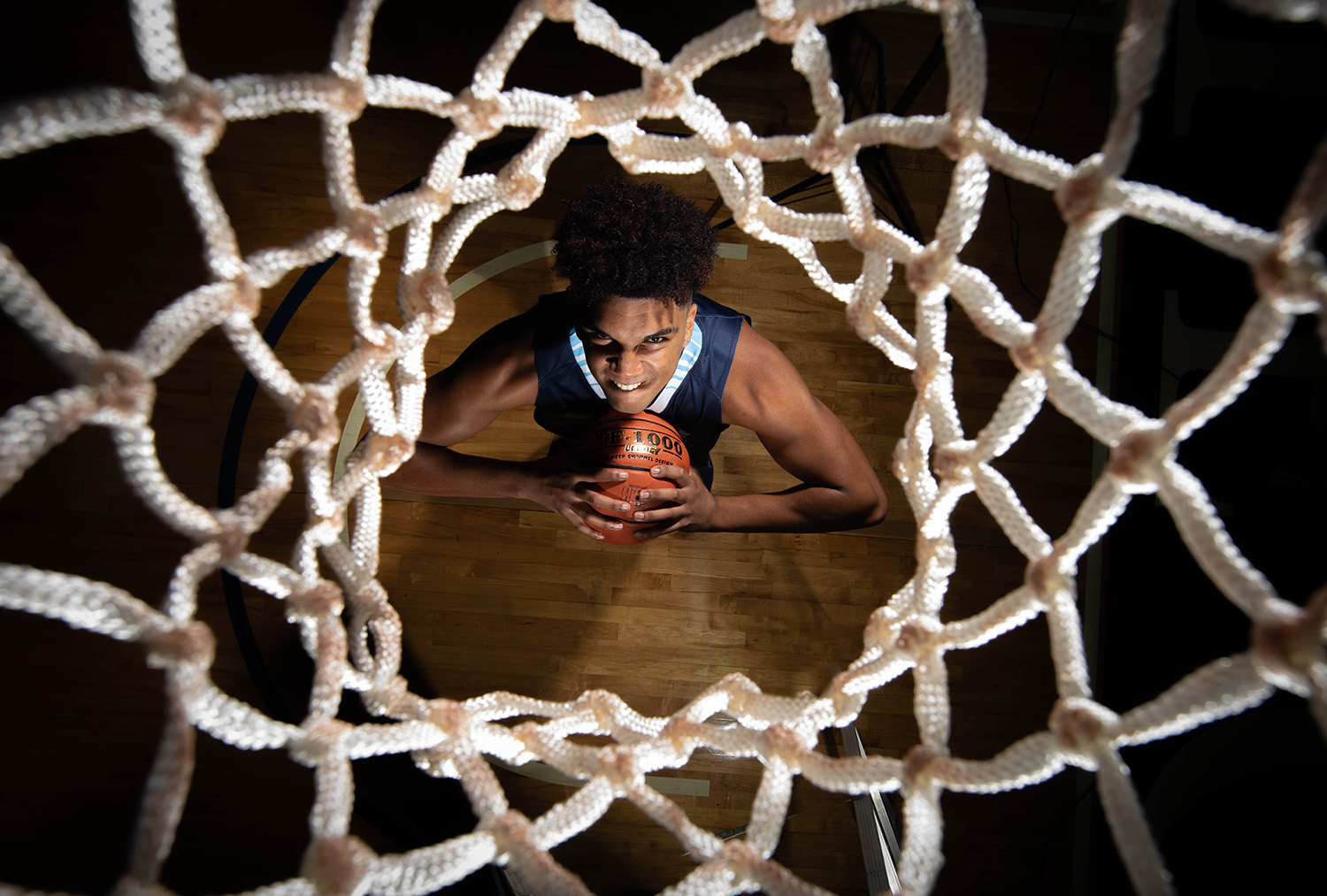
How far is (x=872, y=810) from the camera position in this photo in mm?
1520

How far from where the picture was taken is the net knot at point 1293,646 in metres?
0.70

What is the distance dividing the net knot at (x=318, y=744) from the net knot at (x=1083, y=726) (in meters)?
0.90

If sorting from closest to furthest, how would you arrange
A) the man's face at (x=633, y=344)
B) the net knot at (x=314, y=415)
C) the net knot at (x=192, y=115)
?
1. the net knot at (x=192, y=115)
2. the net knot at (x=314, y=415)
3. the man's face at (x=633, y=344)

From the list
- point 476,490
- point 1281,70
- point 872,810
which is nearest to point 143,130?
point 476,490

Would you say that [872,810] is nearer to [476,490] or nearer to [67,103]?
[476,490]

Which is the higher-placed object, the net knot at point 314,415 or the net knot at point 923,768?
the net knot at point 314,415

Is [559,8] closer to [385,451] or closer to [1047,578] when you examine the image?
[385,451]

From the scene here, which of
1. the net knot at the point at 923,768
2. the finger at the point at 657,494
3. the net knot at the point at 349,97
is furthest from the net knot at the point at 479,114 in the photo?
the net knot at the point at 923,768

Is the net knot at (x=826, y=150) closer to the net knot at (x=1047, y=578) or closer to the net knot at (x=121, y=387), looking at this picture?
the net knot at (x=1047, y=578)

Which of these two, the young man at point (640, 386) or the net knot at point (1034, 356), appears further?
the young man at point (640, 386)

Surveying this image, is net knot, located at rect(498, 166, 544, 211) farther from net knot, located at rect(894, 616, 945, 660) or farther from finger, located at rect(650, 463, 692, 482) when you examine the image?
net knot, located at rect(894, 616, 945, 660)

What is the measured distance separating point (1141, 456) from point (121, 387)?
46.2 inches

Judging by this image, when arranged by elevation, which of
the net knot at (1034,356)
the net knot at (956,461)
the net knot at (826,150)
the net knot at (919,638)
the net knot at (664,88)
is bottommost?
the net knot at (919,638)

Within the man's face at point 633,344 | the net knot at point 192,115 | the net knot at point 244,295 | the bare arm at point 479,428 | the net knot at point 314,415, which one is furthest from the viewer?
the bare arm at point 479,428
